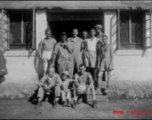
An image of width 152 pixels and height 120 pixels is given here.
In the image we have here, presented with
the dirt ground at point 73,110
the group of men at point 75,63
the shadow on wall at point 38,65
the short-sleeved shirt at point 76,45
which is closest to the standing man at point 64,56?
the group of men at point 75,63

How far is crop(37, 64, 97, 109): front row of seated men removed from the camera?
511 cm

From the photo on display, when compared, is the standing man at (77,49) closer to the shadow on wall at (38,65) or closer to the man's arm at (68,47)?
the man's arm at (68,47)

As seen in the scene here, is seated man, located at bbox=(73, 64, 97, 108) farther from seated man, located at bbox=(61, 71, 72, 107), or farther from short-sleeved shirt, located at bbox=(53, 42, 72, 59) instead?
short-sleeved shirt, located at bbox=(53, 42, 72, 59)

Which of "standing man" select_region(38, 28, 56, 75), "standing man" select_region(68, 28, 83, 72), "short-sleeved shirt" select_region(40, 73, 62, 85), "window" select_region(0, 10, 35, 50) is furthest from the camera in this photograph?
"window" select_region(0, 10, 35, 50)

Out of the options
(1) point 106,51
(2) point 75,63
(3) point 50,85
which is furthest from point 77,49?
(3) point 50,85

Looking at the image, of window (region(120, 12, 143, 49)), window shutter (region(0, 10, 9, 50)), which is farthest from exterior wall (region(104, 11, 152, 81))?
window shutter (region(0, 10, 9, 50))

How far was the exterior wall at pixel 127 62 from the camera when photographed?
6.96 meters

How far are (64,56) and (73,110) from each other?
6.51 ft

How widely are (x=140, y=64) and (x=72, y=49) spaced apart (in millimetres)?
2783

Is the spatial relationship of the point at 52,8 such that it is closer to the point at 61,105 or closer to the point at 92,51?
the point at 92,51

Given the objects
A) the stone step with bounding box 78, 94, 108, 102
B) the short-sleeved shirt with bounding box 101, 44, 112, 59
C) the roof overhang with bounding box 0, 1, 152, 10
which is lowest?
the stone step with bounding box 78, 94, 108, 102

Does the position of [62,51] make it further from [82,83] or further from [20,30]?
[20,30]

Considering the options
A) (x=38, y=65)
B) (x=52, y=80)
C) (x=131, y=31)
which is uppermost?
(x=131, y=31)

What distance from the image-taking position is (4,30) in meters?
6.95
